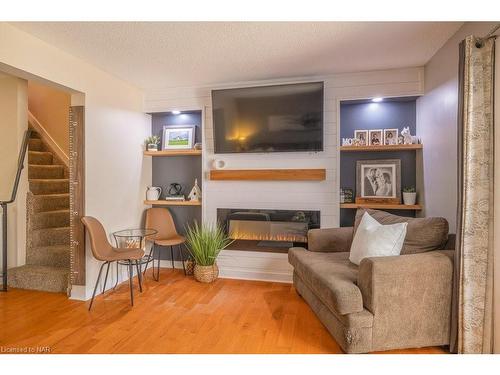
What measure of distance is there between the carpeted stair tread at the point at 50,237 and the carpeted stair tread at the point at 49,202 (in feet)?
0.89

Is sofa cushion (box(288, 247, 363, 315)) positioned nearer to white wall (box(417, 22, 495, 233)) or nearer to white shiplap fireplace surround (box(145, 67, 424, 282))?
white shiplap fireplace surround (box(145, 67, 424, 282))

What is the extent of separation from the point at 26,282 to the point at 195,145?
2.37 metres

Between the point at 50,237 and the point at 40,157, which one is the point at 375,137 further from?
the point at 40,157

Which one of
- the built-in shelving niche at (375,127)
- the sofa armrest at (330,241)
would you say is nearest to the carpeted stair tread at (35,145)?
the sofa armrest at (330,241)

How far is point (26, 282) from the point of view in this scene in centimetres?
317

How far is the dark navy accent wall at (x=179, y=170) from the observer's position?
12.9ft

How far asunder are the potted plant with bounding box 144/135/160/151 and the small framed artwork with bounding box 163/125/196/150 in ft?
A: 0.34

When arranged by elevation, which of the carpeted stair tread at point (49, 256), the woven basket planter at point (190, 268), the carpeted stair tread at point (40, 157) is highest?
the carpeted stair tread at point (40, 157)

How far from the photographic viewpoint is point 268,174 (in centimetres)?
349

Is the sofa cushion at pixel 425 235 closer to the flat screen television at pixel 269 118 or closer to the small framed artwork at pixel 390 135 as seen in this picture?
the small framed artwork at pixel 390 135

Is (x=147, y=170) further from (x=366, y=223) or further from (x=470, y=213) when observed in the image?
(x=470, y=213)

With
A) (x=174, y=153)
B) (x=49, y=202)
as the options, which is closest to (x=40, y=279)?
(x=49, y=202)

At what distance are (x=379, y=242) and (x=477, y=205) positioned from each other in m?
0.68
